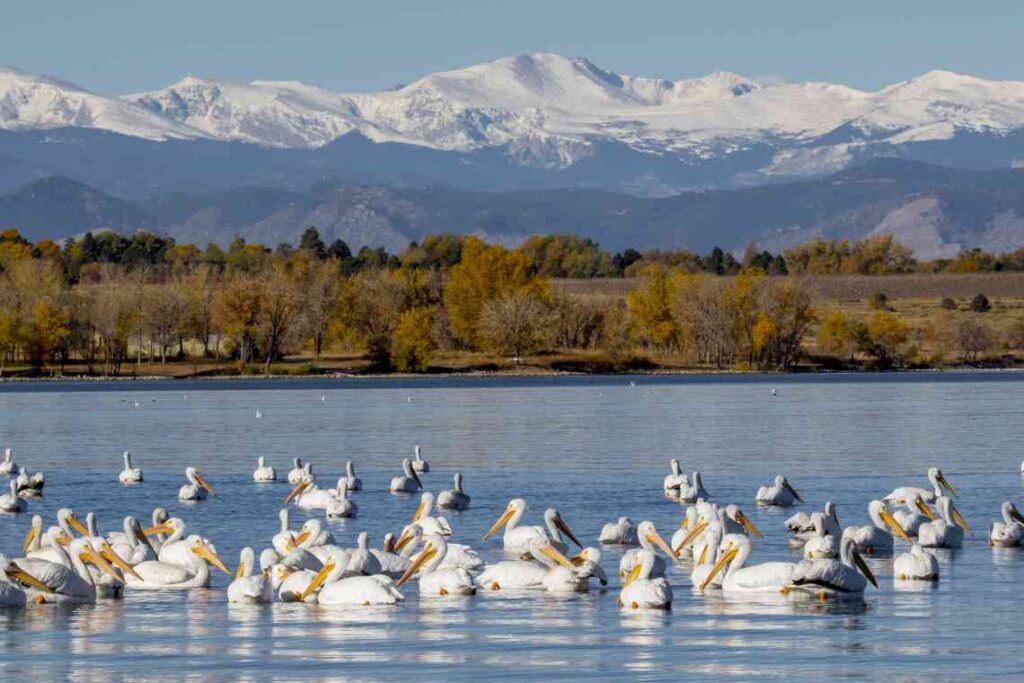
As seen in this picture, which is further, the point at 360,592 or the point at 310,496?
the point at 310,496

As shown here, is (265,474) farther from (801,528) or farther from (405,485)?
(801,528)

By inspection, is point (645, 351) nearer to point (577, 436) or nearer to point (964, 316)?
point (964, 316)

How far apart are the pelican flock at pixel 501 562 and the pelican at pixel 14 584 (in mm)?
13

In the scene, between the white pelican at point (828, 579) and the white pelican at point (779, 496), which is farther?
the white pelican at point (779, 496)

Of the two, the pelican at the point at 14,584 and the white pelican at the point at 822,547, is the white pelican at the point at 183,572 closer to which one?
the pelican at the point at 14,584

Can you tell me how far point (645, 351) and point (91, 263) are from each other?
69694 millimetres

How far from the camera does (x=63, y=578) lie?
19.5 m

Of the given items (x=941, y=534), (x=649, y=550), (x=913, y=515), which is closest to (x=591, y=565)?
(x=649, y=550)

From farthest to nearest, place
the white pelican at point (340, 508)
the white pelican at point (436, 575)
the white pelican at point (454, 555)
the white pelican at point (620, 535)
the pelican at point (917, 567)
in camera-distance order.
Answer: the white pelican at point (340, 508) < the white pelican at point (620, 535) < the white pelican at point (454, 555) < the pelican at point (917, 567) < the white pelican at point (436, 575)

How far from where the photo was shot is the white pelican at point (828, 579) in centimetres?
1908

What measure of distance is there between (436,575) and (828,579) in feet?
12.2

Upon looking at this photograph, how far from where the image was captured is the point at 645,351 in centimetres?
11350

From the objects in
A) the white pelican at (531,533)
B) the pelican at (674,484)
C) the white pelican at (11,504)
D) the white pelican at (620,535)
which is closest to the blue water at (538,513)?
the pelican at (674,484)

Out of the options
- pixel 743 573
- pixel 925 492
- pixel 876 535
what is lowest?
pixel 743 573
